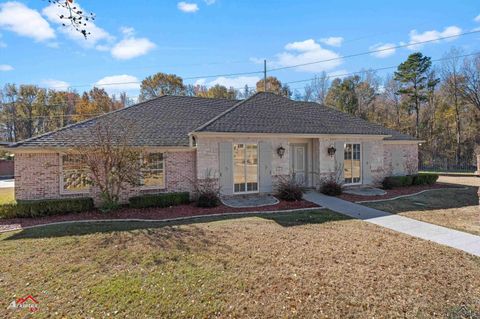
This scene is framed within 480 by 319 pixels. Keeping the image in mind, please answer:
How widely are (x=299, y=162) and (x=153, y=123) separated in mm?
7919

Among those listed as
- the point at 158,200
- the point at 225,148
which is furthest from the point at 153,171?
the point at 225,148

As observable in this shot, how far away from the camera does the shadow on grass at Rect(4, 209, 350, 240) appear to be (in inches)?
298

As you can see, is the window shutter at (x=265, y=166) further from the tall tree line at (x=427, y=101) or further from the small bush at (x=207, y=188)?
the tall tree line at (x=427, y=101)

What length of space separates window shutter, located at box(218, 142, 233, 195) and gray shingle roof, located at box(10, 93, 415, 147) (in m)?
0.86

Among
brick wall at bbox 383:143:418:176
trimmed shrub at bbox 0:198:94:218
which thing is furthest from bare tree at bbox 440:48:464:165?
trimmed shrub at bbox 0:198:94:218

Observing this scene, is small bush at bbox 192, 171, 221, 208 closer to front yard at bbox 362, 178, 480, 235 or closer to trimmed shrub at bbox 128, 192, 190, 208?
trimmed shrub at bbox 128, 192, 190, 208

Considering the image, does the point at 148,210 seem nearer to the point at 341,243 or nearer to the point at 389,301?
the point at 341,243

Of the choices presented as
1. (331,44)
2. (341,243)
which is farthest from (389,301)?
(331,44)

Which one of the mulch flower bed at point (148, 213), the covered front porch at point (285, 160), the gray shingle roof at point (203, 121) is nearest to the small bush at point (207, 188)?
the covered front porch at point (285, 160)

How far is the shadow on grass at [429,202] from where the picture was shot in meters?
10.7

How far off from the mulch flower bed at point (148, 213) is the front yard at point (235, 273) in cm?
144

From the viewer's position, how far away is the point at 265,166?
13.0 metres

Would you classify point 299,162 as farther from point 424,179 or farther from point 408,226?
point 424,179

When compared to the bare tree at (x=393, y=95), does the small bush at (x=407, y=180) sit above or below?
below
